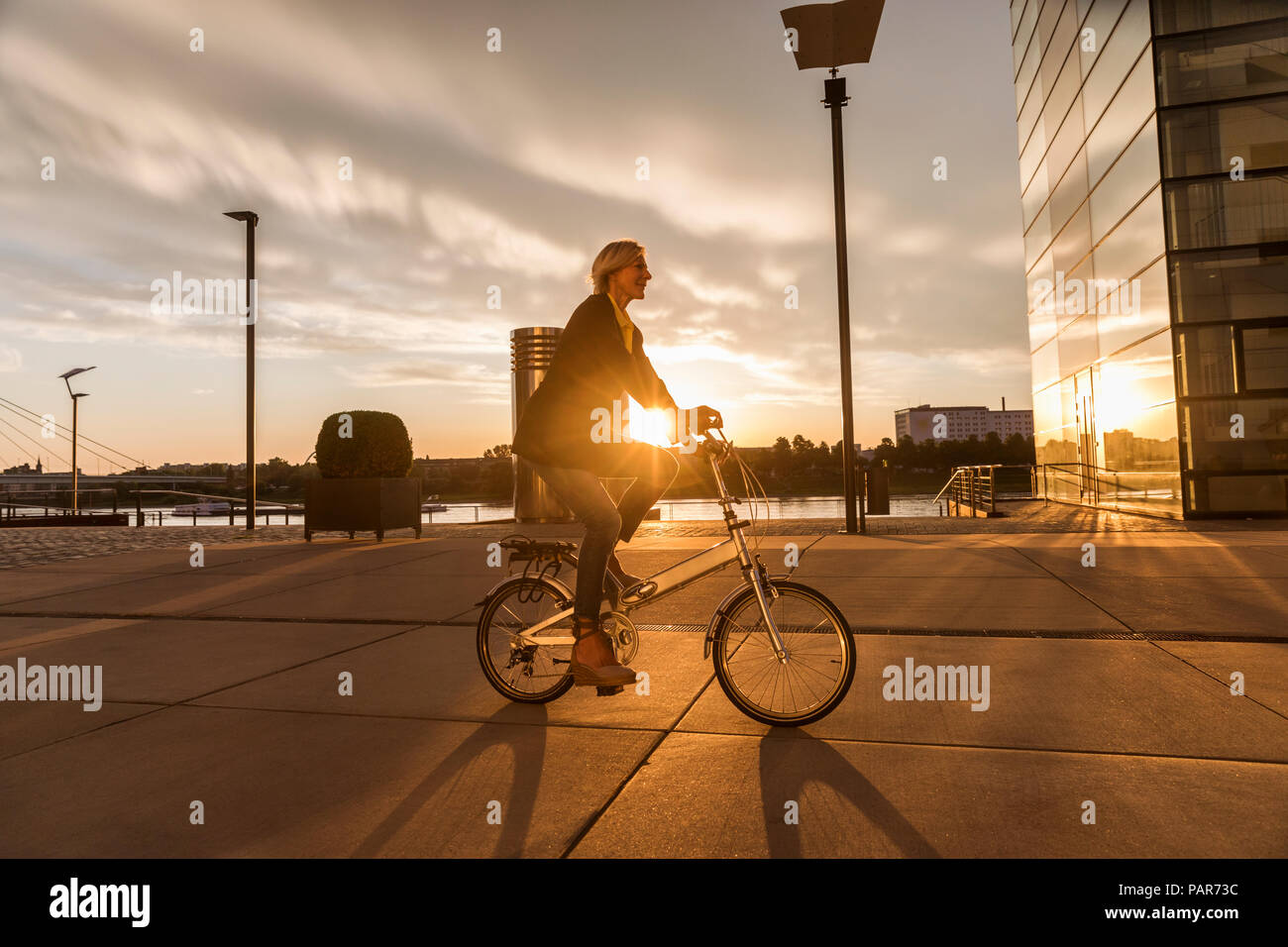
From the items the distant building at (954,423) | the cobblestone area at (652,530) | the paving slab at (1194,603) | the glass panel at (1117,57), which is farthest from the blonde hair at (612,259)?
the distant building at (954,423)

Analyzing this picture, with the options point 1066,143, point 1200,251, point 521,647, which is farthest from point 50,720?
point 1066,143

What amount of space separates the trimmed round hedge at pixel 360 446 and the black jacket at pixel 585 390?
9440mm

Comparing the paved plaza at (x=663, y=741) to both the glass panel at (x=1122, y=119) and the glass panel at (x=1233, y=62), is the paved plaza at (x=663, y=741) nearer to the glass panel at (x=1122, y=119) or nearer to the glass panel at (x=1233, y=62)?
the glass panel at (x=1233, y=62)

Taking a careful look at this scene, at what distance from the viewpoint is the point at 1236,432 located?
1422cm

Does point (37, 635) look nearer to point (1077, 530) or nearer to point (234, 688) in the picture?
point (234, 688)

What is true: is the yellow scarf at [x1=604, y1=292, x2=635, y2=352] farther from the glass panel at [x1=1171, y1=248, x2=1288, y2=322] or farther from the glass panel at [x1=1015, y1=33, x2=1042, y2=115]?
the glass panel at [x1=1015, y1=33, x2=1042, y2=115]

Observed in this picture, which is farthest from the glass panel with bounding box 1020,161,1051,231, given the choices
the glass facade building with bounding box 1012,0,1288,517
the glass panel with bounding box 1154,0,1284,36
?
the glass panel with bounding box 1154,0,1284,36

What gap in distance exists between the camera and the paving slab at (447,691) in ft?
12.4

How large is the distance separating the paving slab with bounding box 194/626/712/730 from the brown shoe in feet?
0.59

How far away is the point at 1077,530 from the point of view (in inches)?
462

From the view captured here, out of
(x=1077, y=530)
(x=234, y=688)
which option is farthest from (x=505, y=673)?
(x=1077, y=530)

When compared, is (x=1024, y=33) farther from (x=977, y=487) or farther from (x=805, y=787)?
(x=805, y=787)
